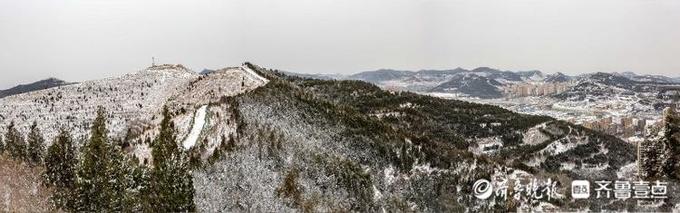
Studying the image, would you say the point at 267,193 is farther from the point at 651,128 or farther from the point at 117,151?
the point at 651,128

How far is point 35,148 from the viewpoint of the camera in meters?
67.5

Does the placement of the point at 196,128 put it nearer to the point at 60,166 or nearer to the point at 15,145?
the point at 60,166

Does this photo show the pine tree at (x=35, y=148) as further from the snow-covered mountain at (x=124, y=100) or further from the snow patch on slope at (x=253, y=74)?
the snow patch on slope at (x=253, y=74)

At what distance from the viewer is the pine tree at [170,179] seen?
40562 mm

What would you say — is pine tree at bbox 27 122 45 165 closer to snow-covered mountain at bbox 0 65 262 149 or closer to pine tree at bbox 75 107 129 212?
snow-covered mountain at bbox 0 65 262 149

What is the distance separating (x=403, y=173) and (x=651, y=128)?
35016 mm

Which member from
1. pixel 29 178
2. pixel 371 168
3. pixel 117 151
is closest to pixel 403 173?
pixel 371 168

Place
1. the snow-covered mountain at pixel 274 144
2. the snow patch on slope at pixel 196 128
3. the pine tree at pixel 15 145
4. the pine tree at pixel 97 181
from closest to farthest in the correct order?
the pine tree at pixel 97 181 < the snow-covered mountain at pixel 274 144 < the snow patch on slope at pixel 196 128 < the pine tree at pixel 15 145

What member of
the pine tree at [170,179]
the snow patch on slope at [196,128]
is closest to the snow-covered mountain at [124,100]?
the snow patch on slope at [196,128]

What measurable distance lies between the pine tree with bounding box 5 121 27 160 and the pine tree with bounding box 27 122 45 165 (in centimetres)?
93

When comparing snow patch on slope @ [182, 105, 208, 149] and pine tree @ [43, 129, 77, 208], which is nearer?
snow patch on slope @ [182, 105, 208, 149]

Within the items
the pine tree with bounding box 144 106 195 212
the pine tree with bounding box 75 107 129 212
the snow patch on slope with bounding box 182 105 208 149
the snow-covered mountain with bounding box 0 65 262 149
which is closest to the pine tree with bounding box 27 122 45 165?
the snow-covered mountain with bounding box 0 65 262 149

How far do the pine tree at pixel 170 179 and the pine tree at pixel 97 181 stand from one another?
4803 millimetres

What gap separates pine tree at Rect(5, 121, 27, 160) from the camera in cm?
6688
